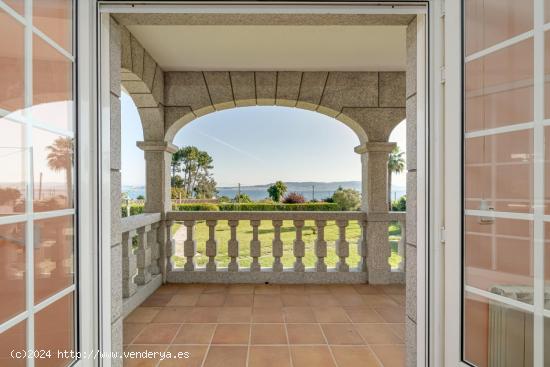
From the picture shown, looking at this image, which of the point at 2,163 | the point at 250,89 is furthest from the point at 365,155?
the point at 2,163

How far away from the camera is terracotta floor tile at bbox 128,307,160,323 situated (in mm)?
2991

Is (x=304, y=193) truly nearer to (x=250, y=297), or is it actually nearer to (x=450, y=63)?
(x=250, y=297)

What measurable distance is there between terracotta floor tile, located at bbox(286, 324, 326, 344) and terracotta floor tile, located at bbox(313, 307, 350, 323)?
0.19 metres

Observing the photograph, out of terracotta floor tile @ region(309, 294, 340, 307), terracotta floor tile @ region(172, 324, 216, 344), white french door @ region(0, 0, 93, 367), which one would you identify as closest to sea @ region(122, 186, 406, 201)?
terracotta floor tile @ region(309, 294, 340, 307)

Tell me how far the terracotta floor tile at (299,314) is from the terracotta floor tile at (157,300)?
A: 1304mm

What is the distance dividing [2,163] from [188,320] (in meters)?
2.30

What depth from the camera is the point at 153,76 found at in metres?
3.76

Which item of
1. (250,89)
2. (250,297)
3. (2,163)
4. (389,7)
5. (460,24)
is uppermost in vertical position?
(250,89)

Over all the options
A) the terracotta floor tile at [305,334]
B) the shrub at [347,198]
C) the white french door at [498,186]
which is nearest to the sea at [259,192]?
the shrub at [347,198]

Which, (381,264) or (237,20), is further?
(381,264)

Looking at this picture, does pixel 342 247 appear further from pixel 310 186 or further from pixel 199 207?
pixel 310 186

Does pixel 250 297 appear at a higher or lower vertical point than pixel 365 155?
lower

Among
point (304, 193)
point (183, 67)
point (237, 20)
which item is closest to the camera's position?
point (237, 20)

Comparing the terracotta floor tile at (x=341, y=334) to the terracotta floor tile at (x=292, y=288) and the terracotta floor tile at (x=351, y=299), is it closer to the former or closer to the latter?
the terracotta floor tile at (x=351, y=299)
